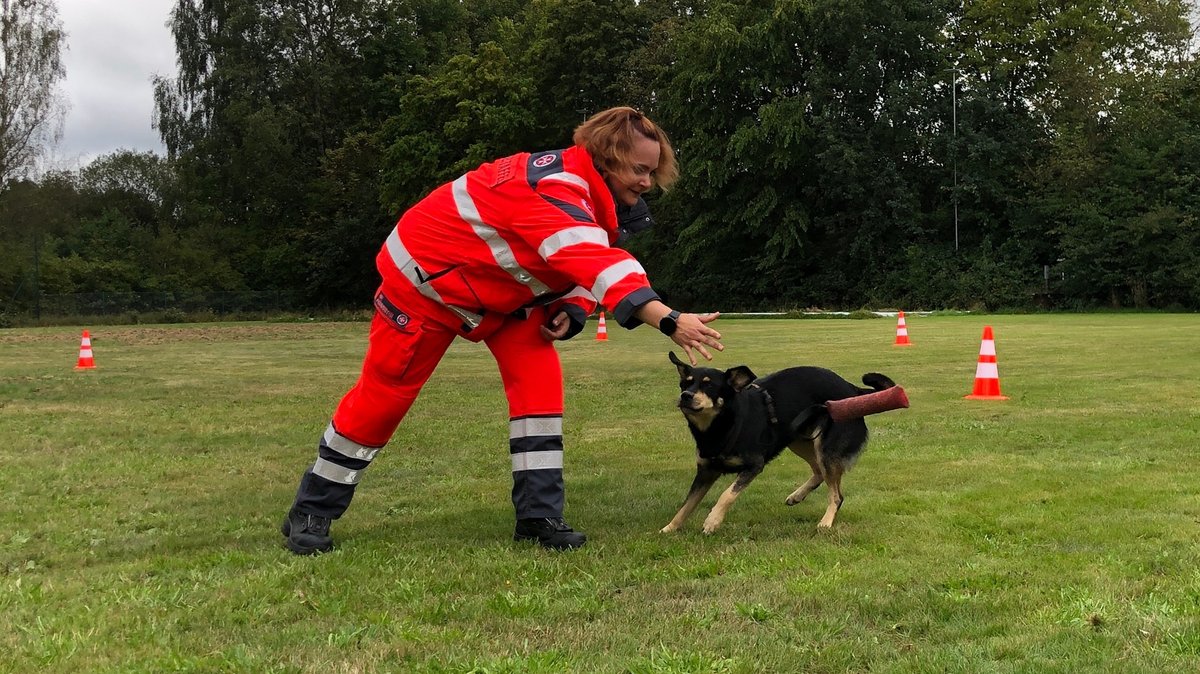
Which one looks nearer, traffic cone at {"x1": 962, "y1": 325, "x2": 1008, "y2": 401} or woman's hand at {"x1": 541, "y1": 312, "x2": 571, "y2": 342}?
woman's hand at {"x1": 541, "y1": 312, "x2": 571, "y2": 342}

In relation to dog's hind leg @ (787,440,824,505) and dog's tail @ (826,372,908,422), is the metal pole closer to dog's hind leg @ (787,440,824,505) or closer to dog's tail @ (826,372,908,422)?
dog's hind leg @ (787,440,824,505)

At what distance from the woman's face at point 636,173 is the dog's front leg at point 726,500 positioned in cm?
160

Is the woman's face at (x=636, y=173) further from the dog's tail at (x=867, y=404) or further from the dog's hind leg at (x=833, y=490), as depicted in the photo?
the dog's hind leg at (x=833, y=490)

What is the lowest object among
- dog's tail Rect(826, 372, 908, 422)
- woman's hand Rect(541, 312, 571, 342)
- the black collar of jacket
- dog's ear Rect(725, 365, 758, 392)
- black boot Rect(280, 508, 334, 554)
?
black boot Rect(280, 508, 334, 554)

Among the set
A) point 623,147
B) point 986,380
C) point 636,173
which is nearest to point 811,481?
point 636,173

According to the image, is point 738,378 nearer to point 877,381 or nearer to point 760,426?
point 760,426

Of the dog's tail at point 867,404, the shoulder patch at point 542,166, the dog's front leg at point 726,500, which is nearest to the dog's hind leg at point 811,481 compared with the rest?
the dog's tail at point 867,404

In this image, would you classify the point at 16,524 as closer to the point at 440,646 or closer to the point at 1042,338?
the point at 440,646

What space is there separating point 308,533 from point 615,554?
1457 millimetres

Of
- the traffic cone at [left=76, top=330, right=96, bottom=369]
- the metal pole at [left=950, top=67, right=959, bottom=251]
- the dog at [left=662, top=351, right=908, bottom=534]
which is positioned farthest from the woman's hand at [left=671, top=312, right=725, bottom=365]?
the metal pole at [left=950, top=67, right=959, bottom=251]

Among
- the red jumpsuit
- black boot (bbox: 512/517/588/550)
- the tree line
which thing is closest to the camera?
the red jumpsuit

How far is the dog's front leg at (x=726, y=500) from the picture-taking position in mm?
4734

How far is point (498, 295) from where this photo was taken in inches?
167

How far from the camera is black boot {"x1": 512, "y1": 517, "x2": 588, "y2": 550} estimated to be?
435 centimetres
